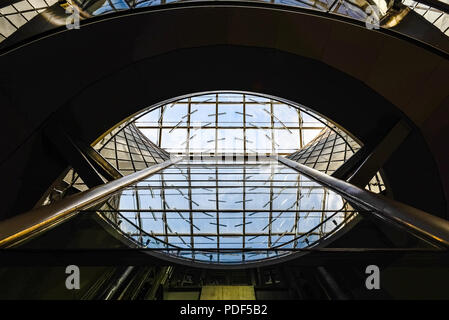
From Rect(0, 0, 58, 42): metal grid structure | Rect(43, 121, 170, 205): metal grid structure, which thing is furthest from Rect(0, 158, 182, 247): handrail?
Rect(43, 121, 170, 205): metal grid structure

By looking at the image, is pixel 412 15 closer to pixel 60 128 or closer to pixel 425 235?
pixel 425 235

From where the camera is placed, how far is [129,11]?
788cm

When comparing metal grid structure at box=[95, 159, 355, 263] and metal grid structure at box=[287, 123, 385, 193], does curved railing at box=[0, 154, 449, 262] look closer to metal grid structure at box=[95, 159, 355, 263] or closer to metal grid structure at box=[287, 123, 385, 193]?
metal grid structure at box=[95, 159, 355, 263]

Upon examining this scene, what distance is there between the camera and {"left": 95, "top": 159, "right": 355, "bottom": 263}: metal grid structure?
13.4 feet

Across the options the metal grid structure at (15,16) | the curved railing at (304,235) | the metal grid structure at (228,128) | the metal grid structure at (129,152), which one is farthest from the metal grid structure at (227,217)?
the metal grid structure at (228,128)

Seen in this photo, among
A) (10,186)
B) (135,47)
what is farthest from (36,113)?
(135,47)

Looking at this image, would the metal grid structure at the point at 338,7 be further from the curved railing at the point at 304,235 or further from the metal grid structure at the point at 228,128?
the metal grid structure at the point at 228,128

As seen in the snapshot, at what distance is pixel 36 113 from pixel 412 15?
12.9 m

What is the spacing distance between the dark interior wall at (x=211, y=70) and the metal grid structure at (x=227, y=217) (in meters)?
3.86

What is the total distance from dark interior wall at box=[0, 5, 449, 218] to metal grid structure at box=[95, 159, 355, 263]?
3857mm

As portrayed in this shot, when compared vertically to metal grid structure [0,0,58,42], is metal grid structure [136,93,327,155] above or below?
above

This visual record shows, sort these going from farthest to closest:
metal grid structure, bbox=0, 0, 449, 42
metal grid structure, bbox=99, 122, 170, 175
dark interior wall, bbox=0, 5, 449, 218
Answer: metal grid structure, bbox=99, 122, 170, 175 → dark interior wall, bbox=0, 5, 449, 218 → metal grid structure, bbox=0, 0, 449, 42

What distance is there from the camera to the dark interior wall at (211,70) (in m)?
7.84

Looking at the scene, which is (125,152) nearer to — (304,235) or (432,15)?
(304,235)
